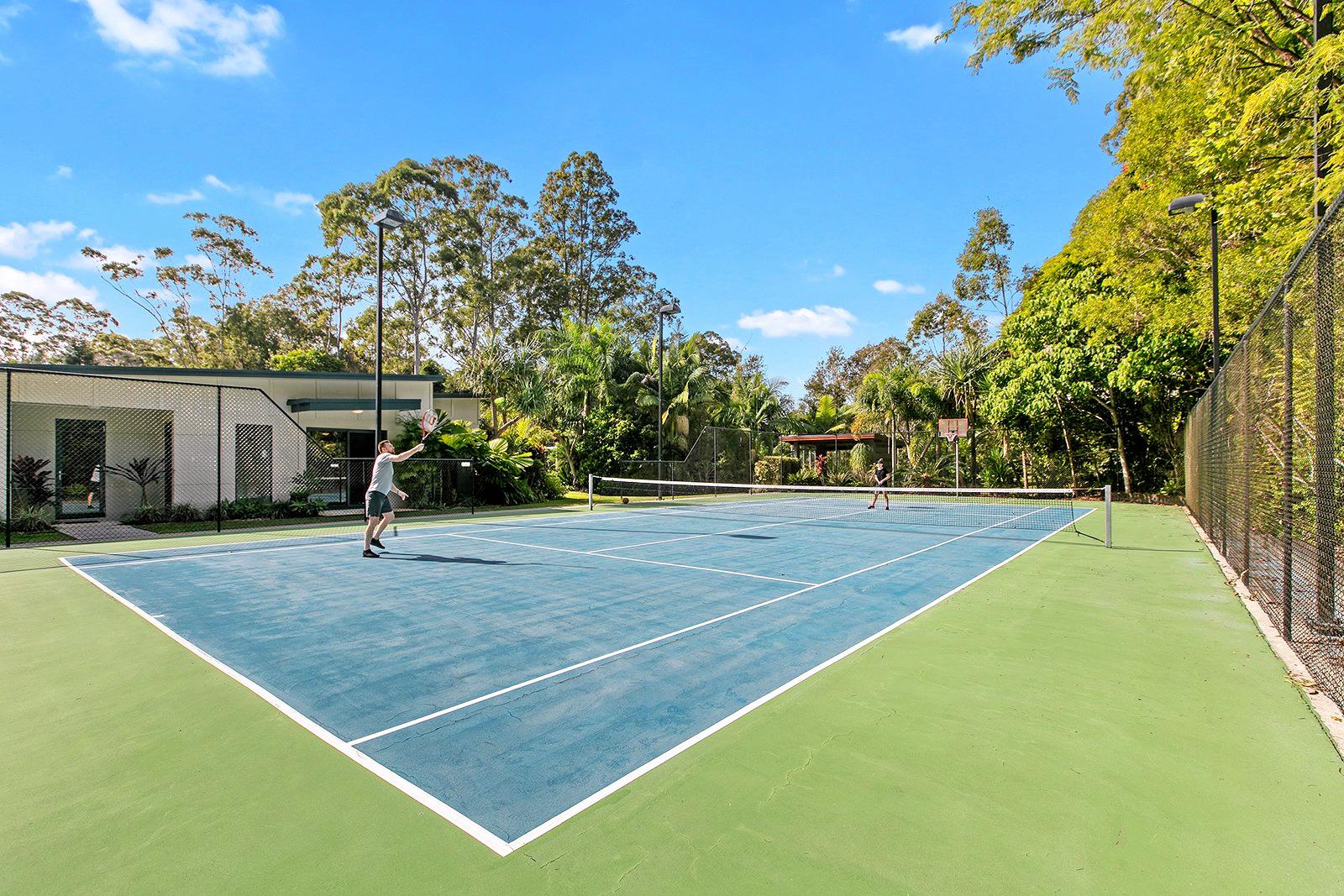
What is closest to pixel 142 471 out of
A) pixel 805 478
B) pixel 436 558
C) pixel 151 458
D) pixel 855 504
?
pixel 151 458

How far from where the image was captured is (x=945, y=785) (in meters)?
3.16

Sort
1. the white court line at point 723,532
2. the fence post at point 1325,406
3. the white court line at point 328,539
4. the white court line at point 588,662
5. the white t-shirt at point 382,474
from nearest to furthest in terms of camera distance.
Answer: the white court line at point 588,662 → the fence post at point 1325,406 → the white t-shirt at point 382,474 → the white court line at point 328,539 → the white court line at point 723,532

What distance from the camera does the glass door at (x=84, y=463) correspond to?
Answer: 55.3 ft

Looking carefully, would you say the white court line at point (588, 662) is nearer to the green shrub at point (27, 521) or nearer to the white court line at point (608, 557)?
the white court line at point (608, 557)

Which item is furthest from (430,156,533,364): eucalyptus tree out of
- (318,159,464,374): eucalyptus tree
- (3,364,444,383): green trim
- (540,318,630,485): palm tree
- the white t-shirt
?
the white t-shirt

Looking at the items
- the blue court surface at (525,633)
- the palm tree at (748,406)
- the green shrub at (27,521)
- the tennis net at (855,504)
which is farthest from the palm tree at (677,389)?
the green shrub at (27,521)

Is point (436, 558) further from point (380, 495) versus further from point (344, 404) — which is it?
point (344, 404)

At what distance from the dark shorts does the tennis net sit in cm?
873

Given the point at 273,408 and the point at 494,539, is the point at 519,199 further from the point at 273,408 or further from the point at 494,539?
the point at 494,539

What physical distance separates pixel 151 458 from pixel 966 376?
96.2ft

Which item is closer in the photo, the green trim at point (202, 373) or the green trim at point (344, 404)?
the green trim at point (202, 373)

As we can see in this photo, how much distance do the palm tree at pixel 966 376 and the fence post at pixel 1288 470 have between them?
79.3ft

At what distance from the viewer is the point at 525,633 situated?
5.85 m

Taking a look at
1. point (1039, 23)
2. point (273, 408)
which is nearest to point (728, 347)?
point (273, 408)
